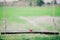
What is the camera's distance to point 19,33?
2.01 m

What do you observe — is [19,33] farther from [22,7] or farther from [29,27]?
[22,7]

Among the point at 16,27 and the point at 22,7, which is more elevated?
the point at 22,7

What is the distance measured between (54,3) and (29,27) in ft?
1.28

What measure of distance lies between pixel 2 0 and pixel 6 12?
142 millimetres

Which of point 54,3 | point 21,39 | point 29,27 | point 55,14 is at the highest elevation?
point 54,3

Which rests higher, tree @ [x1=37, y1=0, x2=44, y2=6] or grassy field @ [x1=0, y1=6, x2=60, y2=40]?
tree @ [x1=37, y1=0, x2=44, y2=6]

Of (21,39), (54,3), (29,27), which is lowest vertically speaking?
(21,39)

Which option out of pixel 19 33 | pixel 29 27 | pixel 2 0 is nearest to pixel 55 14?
pixel 29 27

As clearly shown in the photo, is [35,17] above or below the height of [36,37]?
above

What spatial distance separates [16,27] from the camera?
6.59 feet

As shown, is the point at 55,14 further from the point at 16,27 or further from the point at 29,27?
the point at 16,27

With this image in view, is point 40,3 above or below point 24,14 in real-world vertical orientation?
above

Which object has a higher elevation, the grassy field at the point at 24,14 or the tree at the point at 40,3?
the tree at the point at 40,3

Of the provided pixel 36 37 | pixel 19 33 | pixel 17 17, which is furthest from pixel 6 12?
pixel 36 37
